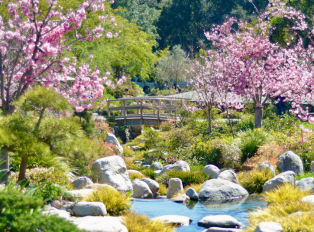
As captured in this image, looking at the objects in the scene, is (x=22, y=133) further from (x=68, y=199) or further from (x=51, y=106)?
(x=68, y=199)

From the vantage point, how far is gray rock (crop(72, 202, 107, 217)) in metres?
7.27

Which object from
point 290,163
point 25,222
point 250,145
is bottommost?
point 290,163

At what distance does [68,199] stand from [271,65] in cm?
1193

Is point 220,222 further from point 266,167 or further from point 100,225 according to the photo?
point 266,167

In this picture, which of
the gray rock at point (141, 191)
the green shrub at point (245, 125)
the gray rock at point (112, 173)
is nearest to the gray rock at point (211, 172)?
the gray rock at point (141, 191)

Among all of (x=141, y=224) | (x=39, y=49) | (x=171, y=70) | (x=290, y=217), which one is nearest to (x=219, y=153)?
(x=290, y=217)

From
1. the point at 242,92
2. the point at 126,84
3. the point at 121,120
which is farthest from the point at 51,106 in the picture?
the point at 126,84

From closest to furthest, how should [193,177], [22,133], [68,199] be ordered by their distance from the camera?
[22,133] < [68,199] < [193,177]

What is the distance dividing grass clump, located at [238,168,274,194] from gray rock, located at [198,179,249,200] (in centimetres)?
58

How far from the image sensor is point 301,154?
12734mm

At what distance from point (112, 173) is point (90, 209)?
2.91 m

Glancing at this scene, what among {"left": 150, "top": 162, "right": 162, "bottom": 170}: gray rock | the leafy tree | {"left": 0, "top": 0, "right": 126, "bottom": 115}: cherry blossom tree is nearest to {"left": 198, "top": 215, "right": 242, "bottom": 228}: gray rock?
{"left": 0, "top": 0, "right": 126, "bottom": 115}: cherry blossom tree

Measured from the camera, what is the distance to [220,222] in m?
7.93

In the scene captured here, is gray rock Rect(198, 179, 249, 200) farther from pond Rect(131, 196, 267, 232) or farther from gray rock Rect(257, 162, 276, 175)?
gray rock Rect(257, 162, 276, 175)
